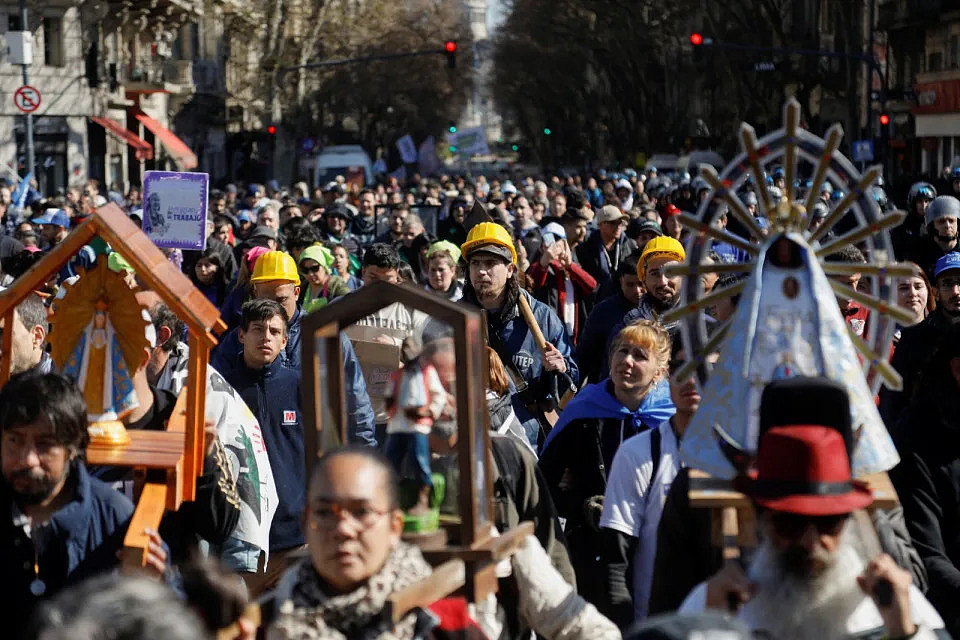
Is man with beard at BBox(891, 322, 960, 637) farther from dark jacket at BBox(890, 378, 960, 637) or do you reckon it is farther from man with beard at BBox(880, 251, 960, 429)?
man with beard at BBox(880, 251, 960, 429)

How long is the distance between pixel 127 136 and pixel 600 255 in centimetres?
3399

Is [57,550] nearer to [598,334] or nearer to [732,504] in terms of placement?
[732,504]

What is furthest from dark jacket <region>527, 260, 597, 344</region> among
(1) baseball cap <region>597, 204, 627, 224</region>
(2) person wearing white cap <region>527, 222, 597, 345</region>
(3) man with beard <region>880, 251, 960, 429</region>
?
(3) man with beard <region>880, 251, 960, 429</region>

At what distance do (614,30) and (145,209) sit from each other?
51.5 metres

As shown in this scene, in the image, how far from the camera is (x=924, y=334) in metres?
8.02

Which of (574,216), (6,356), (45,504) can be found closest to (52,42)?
(574,216)

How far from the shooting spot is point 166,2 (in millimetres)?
48625

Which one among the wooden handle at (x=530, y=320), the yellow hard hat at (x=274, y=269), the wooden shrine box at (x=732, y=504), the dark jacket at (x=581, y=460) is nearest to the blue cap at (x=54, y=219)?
the yellow hard hat at (x=274, y=269)

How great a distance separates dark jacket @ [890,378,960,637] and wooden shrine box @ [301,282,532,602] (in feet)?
4.61


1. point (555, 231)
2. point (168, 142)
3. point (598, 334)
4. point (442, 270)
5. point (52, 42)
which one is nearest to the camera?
point (598, 334)

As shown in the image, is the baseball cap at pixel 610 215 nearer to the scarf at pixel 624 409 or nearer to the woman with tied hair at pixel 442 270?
the woman with tied hair at pixel 442 270

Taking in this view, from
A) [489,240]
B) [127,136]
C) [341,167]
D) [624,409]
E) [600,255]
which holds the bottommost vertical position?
[624,409]

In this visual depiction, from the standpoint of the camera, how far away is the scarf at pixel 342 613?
380 cm

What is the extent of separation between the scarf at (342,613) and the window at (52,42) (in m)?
40.5
